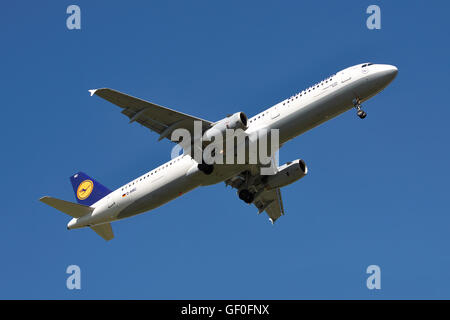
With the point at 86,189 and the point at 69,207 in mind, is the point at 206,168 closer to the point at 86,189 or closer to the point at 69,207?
the point at 69,207

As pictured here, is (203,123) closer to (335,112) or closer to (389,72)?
(335,112)

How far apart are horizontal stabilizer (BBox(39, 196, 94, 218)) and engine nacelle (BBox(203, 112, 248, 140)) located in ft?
39.9

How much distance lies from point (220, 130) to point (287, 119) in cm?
458

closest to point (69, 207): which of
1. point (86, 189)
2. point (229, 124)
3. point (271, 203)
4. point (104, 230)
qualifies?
point (86, 189)

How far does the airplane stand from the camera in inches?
1692

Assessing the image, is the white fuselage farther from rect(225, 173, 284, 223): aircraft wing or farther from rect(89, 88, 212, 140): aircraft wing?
rect(225, 173, 284, 223): aircraft wing

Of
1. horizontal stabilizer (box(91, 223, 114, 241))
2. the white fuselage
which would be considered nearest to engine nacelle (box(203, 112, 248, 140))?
the white fuselage

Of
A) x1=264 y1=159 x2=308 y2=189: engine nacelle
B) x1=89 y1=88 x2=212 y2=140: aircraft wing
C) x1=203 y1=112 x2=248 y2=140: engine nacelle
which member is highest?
x1=89 y1=88 x2=212 y2=140: aircraft wing

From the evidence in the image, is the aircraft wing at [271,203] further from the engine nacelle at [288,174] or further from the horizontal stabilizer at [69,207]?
the horizontal stabilizer at [69,207]

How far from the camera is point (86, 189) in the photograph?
51.8 m

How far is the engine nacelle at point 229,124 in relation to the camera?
42.3 m

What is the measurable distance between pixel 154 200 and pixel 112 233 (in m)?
7.69

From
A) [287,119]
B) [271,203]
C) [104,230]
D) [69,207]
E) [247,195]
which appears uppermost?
[287,119]

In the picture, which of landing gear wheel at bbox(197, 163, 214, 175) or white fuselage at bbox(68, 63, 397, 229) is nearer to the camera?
white fuselage at bbox(68, 63, 397, 229)
